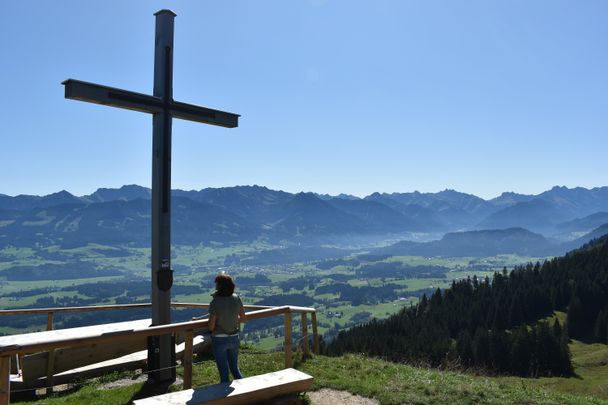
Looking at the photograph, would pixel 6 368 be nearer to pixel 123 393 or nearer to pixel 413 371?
pixel 123 393

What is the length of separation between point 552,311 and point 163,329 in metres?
143

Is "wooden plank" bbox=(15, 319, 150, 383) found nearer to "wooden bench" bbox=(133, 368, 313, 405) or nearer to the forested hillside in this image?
"wooden bench" bbox=(133, 368, 313, 405)

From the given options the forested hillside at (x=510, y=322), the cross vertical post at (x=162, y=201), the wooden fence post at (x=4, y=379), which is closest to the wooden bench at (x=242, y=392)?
the wooden fence post at (x=4, y=379)

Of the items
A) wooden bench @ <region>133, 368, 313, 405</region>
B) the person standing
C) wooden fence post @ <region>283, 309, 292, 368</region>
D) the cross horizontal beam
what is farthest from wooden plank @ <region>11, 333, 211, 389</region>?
the cross horizontal beam

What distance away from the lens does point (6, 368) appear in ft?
24.1

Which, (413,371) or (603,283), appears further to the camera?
(603,283)

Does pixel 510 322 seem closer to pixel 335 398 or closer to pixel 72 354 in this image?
pixel 335 398

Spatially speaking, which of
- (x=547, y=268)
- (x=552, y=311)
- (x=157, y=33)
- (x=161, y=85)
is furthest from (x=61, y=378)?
(x=547, y=268)

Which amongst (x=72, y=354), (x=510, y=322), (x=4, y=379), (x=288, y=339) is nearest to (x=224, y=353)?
(x=288, y=339)

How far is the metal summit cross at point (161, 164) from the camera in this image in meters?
11.4

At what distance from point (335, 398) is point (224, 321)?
11.3 ft

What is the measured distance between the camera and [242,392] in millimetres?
8297

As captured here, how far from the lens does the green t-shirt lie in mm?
9511

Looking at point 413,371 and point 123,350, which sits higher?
point 123,350
